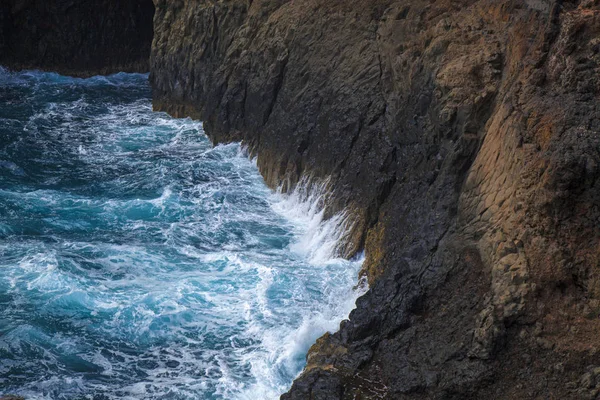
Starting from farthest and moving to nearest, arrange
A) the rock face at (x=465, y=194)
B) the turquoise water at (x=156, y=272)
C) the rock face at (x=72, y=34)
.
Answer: the rock face at (x=72, y=34), the turquoise water at (x=156, y=272), the rock face at (x=465, y=194)

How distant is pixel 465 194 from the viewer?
43.1 feet

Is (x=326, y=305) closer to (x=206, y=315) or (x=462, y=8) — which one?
(x=206, y=315)

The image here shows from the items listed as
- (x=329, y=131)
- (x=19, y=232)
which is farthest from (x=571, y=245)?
(x=19, y=232)

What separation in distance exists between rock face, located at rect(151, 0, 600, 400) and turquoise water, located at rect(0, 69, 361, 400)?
130 centimetres

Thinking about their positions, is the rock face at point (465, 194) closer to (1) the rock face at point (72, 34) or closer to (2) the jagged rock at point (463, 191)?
(2) the jagged rock at point (463, 191)

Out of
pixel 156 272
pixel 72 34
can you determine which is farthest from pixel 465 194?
pixel 72 34

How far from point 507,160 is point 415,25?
18.1 feet

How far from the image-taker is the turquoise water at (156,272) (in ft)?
44.3

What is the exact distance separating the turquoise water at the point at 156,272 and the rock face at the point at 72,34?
9.19 metres

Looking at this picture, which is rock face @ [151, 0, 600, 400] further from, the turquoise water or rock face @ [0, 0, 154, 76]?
rock face @ [0, 0, 154, 76]

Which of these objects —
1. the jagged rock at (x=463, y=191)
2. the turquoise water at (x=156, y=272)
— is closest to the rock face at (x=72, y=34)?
the turquoise water at (x=156, y=272)

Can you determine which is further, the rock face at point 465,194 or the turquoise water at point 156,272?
the turquoise water at point 156,272

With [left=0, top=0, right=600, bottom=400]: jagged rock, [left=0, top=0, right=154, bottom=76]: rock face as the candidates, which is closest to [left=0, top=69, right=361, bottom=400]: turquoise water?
[left=0, top=0, right=600, bottom=400]: jagged rock

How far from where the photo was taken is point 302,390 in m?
11.6
